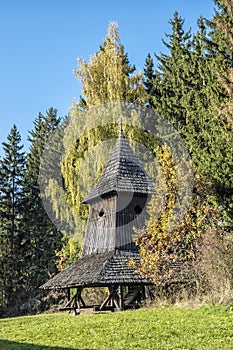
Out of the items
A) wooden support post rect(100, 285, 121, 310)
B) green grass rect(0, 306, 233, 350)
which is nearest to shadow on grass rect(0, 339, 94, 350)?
green grass rect(0, 306, 233, 350)

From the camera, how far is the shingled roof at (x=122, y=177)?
18.3 meters

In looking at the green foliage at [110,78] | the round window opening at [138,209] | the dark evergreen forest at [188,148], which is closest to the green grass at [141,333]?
the dark evergreen forest at [188,148]

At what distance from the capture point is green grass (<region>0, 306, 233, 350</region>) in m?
8.67

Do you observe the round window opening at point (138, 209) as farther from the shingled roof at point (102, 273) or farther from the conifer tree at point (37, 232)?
the conifer tree at point (37, 232)

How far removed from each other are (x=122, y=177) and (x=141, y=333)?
369 inches

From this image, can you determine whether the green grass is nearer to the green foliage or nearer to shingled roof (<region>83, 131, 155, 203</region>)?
shingled roof (<region>83, 131, 155, 203</region>)

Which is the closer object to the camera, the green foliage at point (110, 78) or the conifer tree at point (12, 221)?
the green foliage at point (110, 78)

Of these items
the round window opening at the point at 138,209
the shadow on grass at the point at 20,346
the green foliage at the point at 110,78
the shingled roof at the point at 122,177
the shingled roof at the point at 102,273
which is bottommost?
the shadow on grass at the point at 20,346

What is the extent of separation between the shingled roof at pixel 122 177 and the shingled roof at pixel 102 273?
2.54 metres

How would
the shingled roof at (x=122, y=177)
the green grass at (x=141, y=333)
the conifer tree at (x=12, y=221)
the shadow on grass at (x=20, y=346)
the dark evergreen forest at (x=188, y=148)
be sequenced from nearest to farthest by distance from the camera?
1. the green grass at (x=141, y=333)
2. the shadow on grass at (x=20, y=346)
3. the dark evergreen forest at (x=188, y=148)
4. the shingled roof at (x=122, y=177)
5. the conifer tree at (x=12, y=221)

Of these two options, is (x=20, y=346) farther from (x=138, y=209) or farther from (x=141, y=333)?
(x=138, y=209)

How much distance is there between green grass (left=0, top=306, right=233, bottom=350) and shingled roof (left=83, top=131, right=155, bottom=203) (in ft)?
20.4

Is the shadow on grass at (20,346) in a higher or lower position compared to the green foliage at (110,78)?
lower

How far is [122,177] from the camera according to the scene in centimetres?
1867
